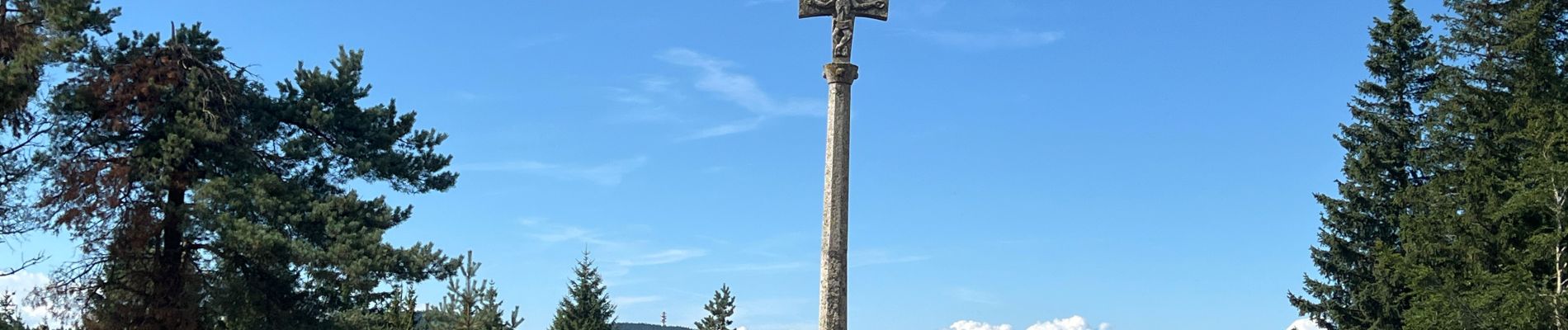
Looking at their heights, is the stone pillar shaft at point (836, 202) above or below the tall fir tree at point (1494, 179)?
below

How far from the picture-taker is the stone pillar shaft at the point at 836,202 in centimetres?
1930

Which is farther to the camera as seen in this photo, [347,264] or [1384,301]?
[1384,301]

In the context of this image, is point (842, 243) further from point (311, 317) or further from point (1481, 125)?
point (1481, 125)

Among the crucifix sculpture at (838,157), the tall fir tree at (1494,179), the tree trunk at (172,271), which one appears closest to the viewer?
the crucifix sculpture at (838,157)

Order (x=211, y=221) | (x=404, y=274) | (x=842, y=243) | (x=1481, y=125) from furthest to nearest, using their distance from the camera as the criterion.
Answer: (x=1481, y=125) < (x=404, y=274) < (x=211, y=221) < (x=842, y=243)

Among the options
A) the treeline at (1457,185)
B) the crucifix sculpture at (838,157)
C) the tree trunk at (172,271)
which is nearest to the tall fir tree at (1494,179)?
the treeline at (1457,185)

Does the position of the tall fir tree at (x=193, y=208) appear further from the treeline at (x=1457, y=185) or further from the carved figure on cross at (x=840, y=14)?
the treeline at (x=1457, y=185)

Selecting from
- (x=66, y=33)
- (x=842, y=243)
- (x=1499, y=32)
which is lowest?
(x=842, y=243)

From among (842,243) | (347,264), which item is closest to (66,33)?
(347,264)

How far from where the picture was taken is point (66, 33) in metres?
28.1

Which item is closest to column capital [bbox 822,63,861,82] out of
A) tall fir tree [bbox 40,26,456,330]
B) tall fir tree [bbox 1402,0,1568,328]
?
tall fir tree [bbox 40,26,456,330]

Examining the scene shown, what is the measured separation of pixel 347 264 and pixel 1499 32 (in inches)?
924

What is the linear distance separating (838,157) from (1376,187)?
67.1ft

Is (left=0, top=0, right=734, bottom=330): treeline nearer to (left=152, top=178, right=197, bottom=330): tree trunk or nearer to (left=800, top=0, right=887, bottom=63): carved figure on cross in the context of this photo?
(left=152, top=178, right=197, bottom=330): tree trunk
